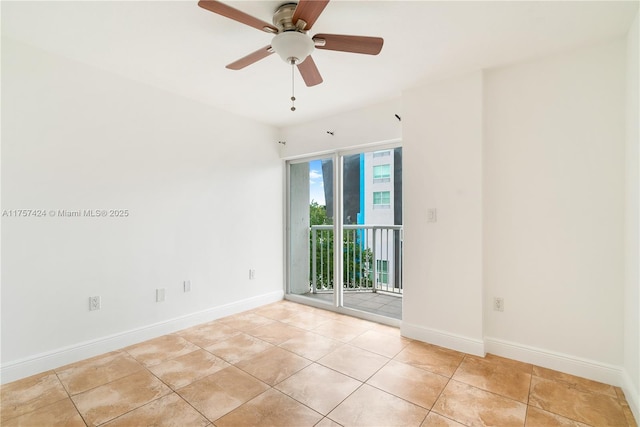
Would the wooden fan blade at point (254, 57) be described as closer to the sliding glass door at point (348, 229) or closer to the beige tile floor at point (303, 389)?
the sliding glass door at point (348, 229)

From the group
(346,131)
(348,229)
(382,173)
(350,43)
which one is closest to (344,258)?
(348,229)

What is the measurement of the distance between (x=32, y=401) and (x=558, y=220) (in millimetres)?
3952

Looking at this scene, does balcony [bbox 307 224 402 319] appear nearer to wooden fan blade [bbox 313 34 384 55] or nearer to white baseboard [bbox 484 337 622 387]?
white baseboard [bbox 484 337 622 387]

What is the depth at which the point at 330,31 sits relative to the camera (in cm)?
205

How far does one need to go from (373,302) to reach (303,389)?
84.8 inches

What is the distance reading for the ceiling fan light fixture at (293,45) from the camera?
5.61ft

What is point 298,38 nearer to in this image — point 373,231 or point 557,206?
point 557,206

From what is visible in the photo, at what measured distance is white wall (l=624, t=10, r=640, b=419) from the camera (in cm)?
185

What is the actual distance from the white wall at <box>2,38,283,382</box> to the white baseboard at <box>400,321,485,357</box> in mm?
2012

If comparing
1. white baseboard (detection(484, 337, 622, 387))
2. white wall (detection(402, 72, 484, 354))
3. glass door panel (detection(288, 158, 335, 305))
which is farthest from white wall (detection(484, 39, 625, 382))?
glass door panel (detection(288, 158, 335, 305))

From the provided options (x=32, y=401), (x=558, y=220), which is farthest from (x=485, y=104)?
(x=32, y=401)

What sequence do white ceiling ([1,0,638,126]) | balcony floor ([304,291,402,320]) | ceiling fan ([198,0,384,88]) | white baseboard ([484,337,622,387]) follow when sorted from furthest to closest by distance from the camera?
balcony floor ([304,291,402,320]) → white baseboard ([484,337,622,387]) → white ceiling ([1,0,638,126]) → ceiling fan ([198,0,384,88])

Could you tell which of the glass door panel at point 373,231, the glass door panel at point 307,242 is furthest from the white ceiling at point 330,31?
the glass door panel at point 307,242

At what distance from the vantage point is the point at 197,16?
189cm
